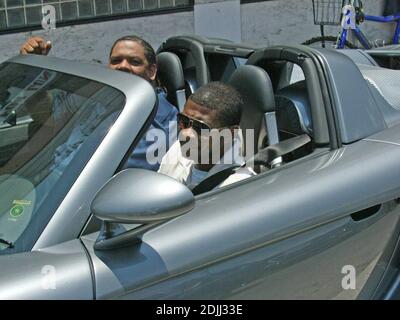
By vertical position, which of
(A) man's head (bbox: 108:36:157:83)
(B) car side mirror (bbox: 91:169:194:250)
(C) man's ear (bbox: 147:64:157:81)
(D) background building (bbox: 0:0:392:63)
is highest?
(A) man's head (bbox: 108:36:157:83)

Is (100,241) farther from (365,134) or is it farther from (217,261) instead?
(365,134)

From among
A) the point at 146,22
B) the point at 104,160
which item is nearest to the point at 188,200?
the point at 104,160

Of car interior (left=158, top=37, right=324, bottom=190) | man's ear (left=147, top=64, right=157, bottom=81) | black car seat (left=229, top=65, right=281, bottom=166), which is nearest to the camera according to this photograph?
car interior (left=158, top=37, right=324, bottom=190)

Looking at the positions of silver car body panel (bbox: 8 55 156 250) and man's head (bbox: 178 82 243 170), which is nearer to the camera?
silver car body panel (bbox: 8 55 156 250)

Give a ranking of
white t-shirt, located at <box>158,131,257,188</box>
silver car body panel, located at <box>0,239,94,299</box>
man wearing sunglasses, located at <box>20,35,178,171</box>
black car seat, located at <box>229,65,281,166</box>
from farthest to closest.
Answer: man wearing sunglasses, located at <box>20,35,178,171</box> → black car seat, located at <box>229,65,281,166</box> → white t-shirt, located at <box>158,131,257,188</box> → silver car body panel, located at <box>0,239,94,299</box>

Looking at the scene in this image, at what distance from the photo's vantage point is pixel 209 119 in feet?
7.99

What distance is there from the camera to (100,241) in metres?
1.77

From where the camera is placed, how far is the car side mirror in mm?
1683

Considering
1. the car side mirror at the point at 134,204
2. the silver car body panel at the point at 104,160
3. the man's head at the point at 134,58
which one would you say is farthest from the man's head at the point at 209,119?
the man's head at the point at 134,58

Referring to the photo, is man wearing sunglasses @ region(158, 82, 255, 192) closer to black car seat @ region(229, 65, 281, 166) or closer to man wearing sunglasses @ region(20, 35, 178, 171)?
black car seat @ region(229, 65, 281, 166)

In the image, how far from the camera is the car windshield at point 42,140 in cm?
188

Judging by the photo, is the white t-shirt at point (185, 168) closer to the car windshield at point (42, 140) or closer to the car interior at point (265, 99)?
the car interior at point (265, 99)

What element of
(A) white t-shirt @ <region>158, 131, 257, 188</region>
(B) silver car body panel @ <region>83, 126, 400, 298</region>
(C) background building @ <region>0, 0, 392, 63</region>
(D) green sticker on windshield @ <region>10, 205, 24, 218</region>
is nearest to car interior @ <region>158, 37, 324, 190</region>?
(A) white t-shirt @ <region>158, 131, 257, 188</region>

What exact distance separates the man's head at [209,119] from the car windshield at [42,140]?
42cm
